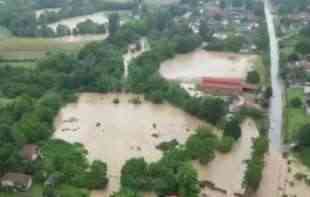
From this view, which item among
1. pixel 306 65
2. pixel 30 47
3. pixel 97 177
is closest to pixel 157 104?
pixel 97 177

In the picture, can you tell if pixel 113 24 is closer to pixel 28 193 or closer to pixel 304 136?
pixel 304 136

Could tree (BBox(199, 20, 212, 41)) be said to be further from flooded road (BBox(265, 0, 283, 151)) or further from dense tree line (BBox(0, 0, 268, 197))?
flooded road (BBox(265, 0, 283, 151))

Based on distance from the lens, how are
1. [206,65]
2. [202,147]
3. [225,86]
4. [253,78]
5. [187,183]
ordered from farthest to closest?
[206,65]
[253,78]
[225,86]
[202,147]
[187,183]

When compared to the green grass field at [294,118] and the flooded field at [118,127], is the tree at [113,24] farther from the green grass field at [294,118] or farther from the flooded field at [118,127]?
the green grass field at [294,118]

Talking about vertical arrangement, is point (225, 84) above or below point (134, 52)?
above

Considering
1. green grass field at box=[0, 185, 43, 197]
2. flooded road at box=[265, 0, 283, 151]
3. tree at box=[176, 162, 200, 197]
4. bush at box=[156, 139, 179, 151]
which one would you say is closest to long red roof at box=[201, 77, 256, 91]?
flooded road at box=[265, 0, 283, 151]

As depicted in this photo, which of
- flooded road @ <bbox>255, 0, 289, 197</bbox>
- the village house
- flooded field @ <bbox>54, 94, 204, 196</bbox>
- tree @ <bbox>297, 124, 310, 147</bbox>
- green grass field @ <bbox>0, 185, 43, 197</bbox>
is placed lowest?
flooded field @ <bbox>54, 94, 204, 196</bbox>

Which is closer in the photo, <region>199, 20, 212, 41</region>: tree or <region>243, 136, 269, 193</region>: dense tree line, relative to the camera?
<region>243, 136, 269, 193</region>: dense tree line
